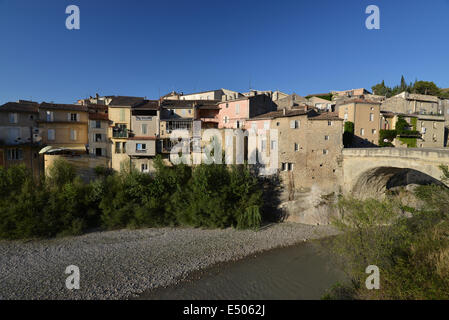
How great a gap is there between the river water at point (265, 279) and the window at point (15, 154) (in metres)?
25.5

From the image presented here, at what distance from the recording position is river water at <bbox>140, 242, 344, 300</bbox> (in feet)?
46.6

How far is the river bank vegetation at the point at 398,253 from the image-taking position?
31.2 ft

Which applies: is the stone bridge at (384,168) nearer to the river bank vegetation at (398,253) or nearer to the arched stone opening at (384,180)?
the arched stone opening at (384,180)

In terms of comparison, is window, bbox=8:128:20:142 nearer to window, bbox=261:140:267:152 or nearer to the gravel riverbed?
the gravel riverbed

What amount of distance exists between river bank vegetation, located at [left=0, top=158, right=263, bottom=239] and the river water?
550cm

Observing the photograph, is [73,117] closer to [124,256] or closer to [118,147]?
[118,147]

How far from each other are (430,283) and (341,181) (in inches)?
688

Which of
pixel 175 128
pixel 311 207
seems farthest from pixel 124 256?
pixel 311 207

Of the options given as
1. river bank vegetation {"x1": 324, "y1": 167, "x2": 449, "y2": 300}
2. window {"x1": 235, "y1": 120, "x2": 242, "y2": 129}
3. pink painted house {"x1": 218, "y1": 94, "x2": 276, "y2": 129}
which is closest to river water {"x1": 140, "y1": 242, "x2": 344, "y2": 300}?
river bank vegetation {"x1": 324, "y1": 167, "x2": 449, "y2": 300}

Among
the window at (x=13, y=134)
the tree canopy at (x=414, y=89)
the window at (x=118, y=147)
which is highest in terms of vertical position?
the tree canopy at (x=414, y=89)

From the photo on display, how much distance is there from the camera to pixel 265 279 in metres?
15.9

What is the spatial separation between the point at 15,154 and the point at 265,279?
104ft

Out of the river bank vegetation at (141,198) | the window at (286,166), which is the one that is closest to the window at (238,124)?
the river bank vegetation at (141,198)
